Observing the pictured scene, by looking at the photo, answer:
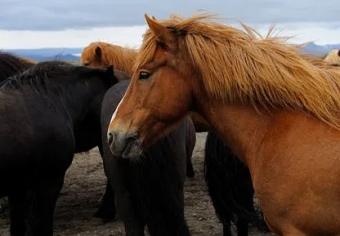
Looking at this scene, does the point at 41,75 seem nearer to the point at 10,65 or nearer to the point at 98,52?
the point at 10,65

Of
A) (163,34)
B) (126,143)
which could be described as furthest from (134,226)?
(163,34)

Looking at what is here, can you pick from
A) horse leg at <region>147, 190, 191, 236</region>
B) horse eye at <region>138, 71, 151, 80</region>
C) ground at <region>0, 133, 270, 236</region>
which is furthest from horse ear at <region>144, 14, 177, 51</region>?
ground at <region>0, 133, 270, 236</region>

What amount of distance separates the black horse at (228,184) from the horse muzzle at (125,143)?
5.90 feet

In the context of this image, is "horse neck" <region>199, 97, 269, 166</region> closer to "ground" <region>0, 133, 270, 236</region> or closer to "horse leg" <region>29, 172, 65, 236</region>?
"horse leg" <region>29, 172, 65, 236</region>

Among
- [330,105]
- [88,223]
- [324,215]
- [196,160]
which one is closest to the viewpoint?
[324,215]

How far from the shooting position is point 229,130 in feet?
10.4

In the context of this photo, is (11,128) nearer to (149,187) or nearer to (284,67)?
(149,187)

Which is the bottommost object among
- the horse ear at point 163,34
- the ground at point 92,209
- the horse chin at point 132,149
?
the ground at point 92,209

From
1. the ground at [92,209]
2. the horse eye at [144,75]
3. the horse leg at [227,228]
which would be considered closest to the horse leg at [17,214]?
the ground at [92,209]

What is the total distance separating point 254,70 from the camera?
2.97 m

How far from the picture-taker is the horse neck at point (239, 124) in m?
3.06

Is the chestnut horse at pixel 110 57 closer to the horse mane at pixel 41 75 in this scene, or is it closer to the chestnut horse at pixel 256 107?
the horse mane at pixel 41 75

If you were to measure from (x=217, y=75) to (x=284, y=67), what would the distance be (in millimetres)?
355

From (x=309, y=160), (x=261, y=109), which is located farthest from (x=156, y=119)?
(x=309, y=160)
